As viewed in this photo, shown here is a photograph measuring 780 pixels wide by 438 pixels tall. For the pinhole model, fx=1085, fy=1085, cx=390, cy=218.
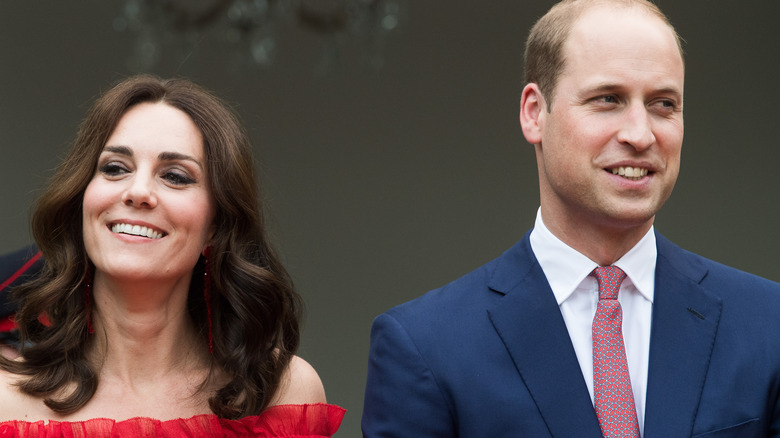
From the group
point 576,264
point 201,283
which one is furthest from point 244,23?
point 576,264

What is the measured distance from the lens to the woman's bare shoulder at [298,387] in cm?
268

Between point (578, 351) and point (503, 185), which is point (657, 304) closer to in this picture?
point (578, 351)

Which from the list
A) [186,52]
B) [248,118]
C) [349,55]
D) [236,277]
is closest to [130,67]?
[186,52]

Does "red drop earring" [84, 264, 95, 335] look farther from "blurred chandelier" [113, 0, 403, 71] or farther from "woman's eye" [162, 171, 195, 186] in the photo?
"blurred chandelier" [113, 0, 403, 71]

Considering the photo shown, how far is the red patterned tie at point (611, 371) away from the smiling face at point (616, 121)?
15 cm

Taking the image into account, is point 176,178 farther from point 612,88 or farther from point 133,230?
point 612,88

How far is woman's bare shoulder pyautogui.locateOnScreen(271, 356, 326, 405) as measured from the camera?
8.80 feet

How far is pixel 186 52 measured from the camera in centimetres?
493

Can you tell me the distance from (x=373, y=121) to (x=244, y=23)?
74cm

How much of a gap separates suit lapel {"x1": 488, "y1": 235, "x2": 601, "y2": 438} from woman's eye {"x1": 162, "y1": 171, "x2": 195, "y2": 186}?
768 mm

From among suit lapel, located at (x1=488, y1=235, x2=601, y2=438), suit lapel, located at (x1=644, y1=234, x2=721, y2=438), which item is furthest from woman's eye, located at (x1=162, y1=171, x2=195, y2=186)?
suit lapel, located at (x1=644, y1=234, x2=721, y2=438)

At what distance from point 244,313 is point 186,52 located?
2.50m

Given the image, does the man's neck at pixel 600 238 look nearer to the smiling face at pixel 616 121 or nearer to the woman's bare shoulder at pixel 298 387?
the smiling face at pixel 616 121

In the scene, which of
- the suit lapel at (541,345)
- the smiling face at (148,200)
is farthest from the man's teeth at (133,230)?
the suit lapel at (541,345)
